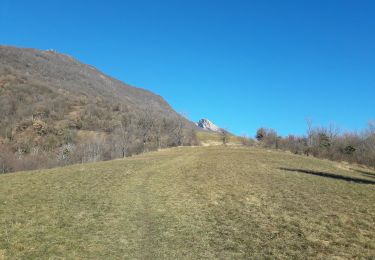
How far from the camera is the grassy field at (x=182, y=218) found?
15367mm

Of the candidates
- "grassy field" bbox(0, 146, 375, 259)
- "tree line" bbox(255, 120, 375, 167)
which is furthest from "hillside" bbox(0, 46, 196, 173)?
"grassy field" bbox(0, 146, 375, 259)

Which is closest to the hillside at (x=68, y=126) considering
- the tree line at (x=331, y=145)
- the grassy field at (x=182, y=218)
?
the tree line at (x=331, y=145)

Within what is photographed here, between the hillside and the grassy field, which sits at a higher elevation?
the hillside

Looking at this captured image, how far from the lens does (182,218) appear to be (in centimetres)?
2084

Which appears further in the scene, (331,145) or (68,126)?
(68,126)

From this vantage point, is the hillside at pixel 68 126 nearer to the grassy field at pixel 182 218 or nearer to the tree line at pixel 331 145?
the tree line at pixel 331 145

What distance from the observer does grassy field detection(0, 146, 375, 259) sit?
50.4ft

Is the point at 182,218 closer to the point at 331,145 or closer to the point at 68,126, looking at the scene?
the point at 331,145

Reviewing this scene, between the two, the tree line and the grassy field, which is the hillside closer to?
the tree line

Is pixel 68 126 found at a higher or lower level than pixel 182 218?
higher

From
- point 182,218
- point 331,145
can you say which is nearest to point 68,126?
point 331,145

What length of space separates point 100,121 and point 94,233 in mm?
146679

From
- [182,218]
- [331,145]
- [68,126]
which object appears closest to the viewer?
[182,218]

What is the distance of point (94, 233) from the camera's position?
17422 mm
